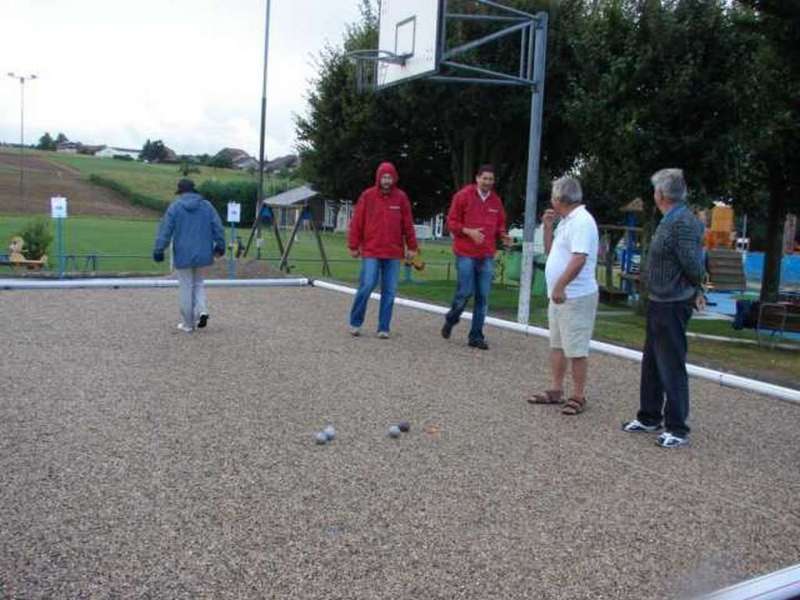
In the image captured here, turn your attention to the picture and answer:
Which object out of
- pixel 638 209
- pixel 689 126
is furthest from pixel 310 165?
pixel 689 126

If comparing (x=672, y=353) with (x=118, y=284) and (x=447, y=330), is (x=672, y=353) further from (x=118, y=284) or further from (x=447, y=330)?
(x=118, y=284)

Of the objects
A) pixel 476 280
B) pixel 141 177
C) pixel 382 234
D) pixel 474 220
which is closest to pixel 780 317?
pixel 476 280

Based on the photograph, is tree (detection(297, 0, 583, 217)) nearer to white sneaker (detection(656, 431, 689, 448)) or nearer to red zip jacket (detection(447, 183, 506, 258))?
red zip jacket (detection(447, 183, 506, 258))

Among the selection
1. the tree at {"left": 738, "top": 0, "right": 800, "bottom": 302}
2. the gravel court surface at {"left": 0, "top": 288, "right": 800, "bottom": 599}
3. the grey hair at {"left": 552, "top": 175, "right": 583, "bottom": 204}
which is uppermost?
the tree at {"left": 738, "top": 0, "right": 800, "bottom": 302}

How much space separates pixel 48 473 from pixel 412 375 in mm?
3788

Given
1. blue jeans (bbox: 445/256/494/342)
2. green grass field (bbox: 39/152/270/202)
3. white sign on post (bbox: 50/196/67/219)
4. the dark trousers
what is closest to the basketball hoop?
blue jeans (bbox: 445/256/494/342)

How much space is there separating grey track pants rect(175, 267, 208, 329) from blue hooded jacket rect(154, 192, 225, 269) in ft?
0.52

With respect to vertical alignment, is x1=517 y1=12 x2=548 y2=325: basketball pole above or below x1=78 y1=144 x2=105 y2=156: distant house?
below

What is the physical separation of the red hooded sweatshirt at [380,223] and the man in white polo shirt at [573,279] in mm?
3287

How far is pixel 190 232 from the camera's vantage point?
9680 millimetres

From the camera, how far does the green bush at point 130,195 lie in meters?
76.0

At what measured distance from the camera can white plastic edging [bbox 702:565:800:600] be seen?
1.78 metres

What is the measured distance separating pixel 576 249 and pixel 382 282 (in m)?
3.77

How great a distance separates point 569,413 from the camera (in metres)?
6.51
